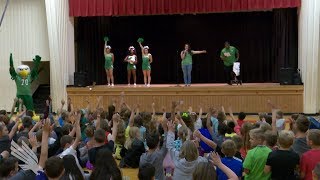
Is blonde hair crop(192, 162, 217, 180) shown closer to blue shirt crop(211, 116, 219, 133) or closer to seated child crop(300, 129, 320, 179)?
seated child crop(300, 129, 320, 179)

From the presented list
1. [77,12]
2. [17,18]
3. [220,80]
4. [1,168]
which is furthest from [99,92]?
[1,168]

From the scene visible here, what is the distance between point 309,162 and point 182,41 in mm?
15178

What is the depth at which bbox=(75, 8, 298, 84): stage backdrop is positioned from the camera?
1772cm

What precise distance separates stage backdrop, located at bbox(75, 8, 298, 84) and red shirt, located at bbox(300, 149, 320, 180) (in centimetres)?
1288

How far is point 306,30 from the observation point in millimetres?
14570

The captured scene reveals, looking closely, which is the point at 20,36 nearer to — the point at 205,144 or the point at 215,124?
the point at 215,124

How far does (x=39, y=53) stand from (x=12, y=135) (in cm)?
1112

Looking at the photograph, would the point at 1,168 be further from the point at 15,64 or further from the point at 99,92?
the point at 15,64

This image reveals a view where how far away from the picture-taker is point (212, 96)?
14.9m

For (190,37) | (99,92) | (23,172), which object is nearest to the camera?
(23,172)

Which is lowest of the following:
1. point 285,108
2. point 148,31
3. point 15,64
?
point 285,108

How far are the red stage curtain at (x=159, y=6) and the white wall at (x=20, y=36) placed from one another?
5.06 ft

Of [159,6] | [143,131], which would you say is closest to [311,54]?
[159,6]

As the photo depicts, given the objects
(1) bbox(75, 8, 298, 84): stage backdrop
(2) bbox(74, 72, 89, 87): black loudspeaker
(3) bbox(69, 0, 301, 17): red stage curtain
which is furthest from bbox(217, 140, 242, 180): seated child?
(1) bbox(75, 8, 298, 84): stage backdrop
